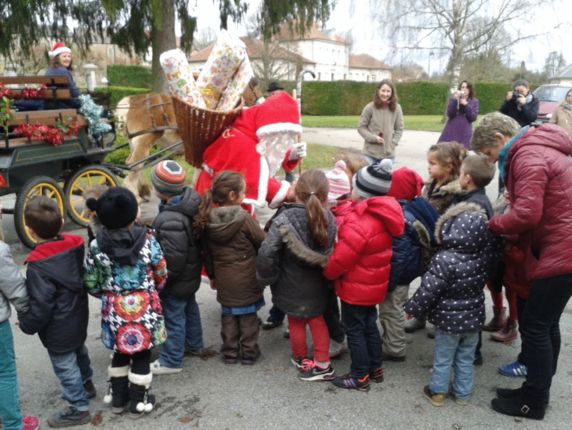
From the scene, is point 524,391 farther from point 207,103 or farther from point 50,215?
point 207,103

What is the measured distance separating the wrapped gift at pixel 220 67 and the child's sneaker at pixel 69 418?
8.04ft

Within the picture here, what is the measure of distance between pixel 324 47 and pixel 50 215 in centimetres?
8808

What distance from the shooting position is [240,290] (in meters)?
3.49

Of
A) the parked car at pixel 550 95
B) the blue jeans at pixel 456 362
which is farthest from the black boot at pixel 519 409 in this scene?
the parked car at pixel 550 95

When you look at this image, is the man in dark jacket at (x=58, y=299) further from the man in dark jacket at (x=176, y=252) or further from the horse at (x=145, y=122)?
the horse at (x=145, y=122)

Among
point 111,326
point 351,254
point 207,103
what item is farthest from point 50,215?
point 207,103

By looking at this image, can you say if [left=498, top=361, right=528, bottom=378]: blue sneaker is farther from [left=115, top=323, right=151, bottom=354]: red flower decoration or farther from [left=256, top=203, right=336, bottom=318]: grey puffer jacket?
[left=115, top=323, right=151, bottom=354]: red flower decoration

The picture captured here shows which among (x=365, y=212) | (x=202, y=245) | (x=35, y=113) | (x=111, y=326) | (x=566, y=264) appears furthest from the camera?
(x=35, y=113)

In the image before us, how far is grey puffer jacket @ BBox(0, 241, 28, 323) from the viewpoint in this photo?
99.3 inches

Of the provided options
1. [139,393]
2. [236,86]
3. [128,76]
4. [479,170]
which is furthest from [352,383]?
[128,76]

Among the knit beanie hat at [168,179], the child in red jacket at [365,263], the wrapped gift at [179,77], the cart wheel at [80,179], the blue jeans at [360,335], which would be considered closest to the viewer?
the child in red jacket at [365,263]

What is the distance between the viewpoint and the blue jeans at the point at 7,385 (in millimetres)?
2627

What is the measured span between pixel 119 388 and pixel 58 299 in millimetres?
670

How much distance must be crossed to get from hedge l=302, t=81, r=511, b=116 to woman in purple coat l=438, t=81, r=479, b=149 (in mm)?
26770
